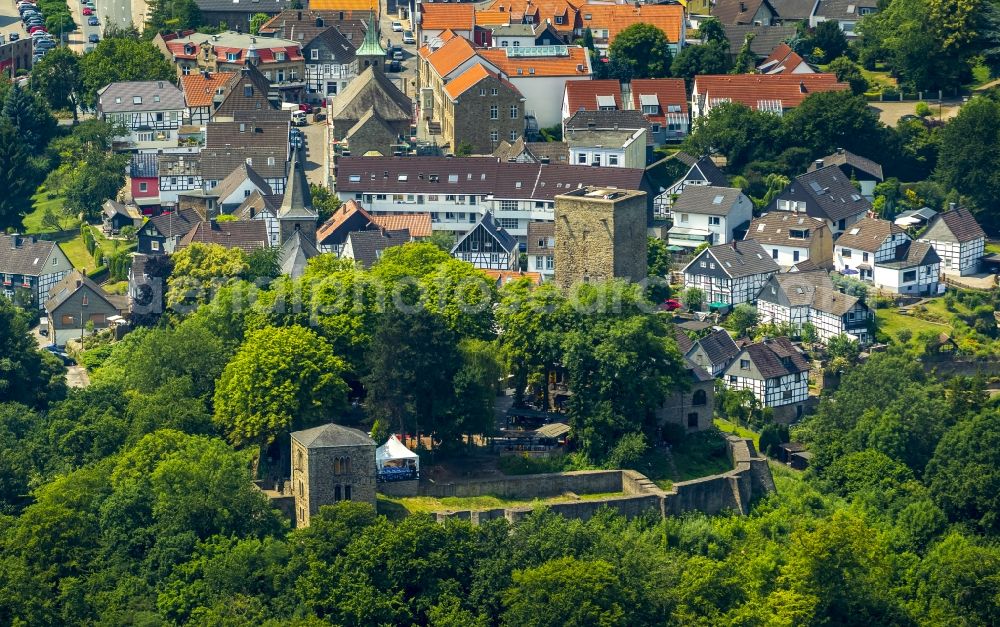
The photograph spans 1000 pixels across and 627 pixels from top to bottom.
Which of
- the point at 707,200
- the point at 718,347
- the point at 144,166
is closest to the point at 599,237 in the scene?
the point at 718,347

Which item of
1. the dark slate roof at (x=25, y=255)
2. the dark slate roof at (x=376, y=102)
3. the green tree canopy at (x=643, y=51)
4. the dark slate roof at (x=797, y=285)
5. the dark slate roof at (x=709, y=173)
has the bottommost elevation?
the dark slate roof at (x=797, y=285)

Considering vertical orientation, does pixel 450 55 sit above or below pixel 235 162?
above

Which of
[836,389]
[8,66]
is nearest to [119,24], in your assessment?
[8,66]

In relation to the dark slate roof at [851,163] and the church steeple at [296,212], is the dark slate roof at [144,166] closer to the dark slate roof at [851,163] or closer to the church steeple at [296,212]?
A: the church steeple at [296,212]

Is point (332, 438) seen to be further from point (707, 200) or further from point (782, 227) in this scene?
point (707, 200)

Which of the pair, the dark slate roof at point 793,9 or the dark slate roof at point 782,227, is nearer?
the dark slate roof at point 782,227

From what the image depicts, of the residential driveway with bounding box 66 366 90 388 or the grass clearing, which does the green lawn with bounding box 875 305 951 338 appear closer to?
the grass clearing

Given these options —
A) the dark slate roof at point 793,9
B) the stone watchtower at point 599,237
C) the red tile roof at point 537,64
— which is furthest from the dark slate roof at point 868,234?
the dark slate roof at point 793,9
